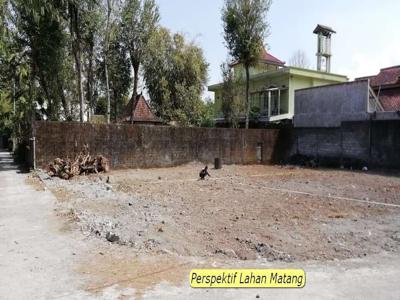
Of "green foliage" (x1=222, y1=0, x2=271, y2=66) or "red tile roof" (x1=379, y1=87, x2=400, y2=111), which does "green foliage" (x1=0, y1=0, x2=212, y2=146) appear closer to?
"green foliage" (x1=222, y1=0, x2=271, y2=66)

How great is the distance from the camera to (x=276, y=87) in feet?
89.9

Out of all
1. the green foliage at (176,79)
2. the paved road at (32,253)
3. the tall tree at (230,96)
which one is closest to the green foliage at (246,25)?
the tall tree at (230,96)

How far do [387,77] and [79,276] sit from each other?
971 inches

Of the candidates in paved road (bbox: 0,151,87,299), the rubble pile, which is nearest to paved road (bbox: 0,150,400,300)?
paved road (bbox: 0,151,87,299)

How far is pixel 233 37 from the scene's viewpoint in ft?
79.4

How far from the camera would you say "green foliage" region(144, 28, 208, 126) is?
30281 mm

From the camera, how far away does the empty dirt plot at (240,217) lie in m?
5.41

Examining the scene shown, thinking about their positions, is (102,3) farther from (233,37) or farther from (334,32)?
(334,32)

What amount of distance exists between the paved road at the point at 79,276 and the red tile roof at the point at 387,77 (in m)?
21.1

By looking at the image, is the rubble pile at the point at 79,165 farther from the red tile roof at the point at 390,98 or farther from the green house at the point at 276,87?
the red tile roof at the point at 390,98

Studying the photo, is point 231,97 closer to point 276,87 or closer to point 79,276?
point 276,87

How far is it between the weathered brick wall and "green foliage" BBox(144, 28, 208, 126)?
8.77m

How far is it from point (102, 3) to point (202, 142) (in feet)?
28.9

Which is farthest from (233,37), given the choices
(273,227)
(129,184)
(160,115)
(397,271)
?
(397,271)
